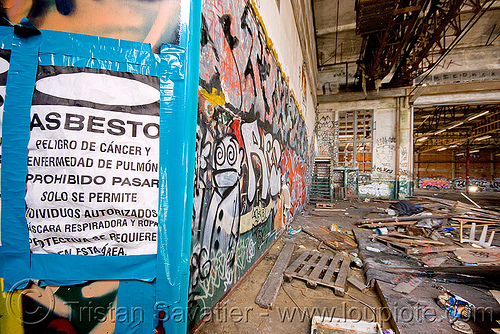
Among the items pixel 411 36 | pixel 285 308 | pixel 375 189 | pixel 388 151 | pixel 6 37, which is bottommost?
pixel 285 308

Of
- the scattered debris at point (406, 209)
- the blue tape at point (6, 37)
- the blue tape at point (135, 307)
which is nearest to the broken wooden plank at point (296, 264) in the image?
the blue tape at point (135, 307)

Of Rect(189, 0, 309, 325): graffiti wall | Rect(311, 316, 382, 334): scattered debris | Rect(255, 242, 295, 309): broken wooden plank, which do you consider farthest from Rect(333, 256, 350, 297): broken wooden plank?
Rect(189, 0, 309, 325): graffiti wall

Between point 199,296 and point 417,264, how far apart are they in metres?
3.76

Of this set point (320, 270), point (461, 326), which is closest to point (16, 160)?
point (320, 270)

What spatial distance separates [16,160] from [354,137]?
1446cm

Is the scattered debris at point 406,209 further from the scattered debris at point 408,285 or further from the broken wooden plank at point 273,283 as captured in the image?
the broken wooden plank at point 273,283

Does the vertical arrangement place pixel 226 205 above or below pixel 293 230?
above

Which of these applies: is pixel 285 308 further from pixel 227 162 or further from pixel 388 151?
pixel 388 151

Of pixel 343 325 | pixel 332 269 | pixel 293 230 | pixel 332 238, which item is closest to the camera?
pixel 343 325

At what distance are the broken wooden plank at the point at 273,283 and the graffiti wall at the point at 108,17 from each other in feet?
9.52

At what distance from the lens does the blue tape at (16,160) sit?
1.27m

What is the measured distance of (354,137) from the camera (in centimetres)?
1259

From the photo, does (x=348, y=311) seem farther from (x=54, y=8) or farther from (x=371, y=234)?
(x=54, y=8)

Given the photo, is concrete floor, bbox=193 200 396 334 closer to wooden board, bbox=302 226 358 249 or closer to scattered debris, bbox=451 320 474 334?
scattered debris, bbox=451 320 474 334
